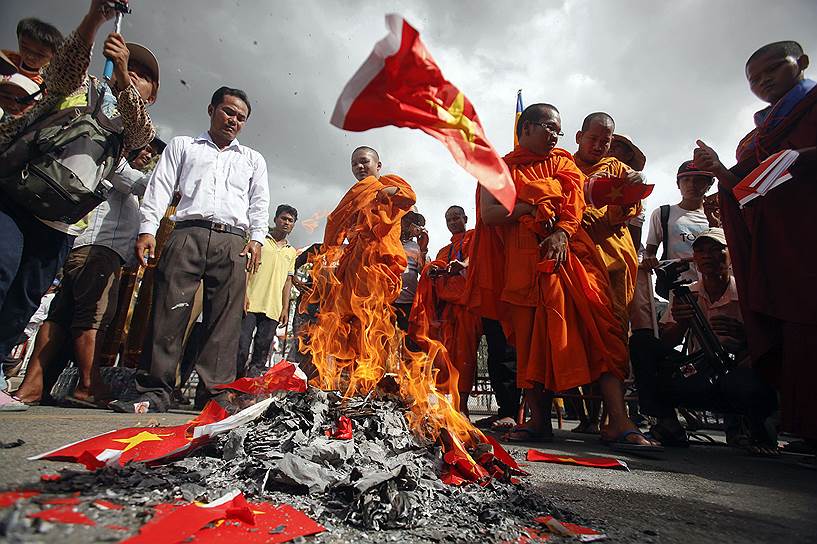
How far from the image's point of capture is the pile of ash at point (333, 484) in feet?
4.44

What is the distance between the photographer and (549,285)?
3.51 meters

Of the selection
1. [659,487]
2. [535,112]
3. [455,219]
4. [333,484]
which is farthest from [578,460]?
[455,219]

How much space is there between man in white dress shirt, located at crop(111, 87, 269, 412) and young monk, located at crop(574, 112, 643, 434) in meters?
3.13

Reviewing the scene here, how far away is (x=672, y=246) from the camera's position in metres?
4.89

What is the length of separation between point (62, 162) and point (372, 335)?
2.33 metres

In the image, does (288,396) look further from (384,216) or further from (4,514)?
(384,216)

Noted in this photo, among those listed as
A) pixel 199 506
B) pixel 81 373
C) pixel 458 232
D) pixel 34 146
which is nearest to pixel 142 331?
pixel 81 373

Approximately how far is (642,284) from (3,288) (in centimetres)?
524

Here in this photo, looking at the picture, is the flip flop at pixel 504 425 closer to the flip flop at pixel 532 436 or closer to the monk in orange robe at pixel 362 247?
the flip flop at pixel 532 436

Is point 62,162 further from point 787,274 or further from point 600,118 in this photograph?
point 787,274

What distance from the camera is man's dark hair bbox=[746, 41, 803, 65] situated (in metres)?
3.37

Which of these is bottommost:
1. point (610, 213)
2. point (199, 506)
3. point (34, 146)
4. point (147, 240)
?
point (199, 506)

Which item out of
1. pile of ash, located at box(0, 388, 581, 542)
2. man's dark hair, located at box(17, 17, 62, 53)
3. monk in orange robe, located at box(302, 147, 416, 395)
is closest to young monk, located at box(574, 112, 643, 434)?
monk in orange robe, located at box(302, 147, 416, 395)

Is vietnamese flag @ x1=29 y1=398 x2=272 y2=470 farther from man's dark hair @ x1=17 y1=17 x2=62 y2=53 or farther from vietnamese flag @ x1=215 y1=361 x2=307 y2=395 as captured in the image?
man's dark hair @ x1=17 y1=17 x2=62 y2=53
